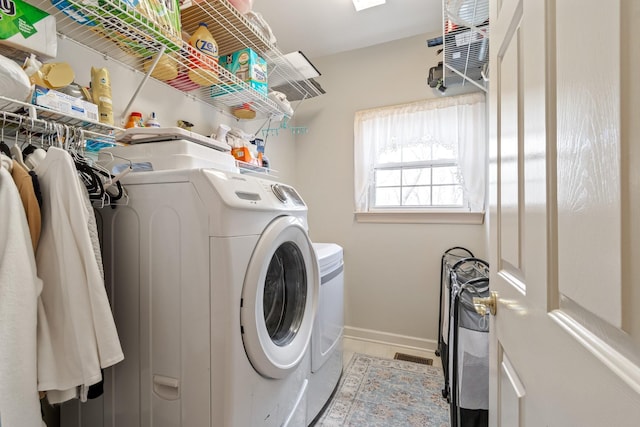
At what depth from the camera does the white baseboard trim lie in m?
2.41

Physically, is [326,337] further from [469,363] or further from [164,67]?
[164,67]

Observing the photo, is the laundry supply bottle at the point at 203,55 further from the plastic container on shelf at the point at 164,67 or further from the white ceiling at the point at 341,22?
the white ceiling at the point at 341,22

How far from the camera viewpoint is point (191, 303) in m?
0.87

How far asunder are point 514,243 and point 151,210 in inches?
41.3

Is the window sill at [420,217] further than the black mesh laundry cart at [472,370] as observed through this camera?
Yes

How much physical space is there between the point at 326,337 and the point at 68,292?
4.20 ft

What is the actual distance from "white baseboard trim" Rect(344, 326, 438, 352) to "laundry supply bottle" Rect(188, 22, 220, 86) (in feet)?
7.68

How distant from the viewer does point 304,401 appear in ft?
4.30

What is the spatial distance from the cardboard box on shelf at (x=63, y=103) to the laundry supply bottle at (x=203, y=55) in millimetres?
525

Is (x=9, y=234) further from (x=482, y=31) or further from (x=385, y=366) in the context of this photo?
(x=385, y=366)

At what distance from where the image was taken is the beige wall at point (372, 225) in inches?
94.7

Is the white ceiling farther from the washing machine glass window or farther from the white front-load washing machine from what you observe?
the washing machine glass window

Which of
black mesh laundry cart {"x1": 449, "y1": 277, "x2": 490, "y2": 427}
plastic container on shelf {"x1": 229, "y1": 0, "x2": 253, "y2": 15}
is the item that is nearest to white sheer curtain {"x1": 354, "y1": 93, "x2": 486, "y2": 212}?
black mesh laundry cart {"x1": 449, "y1": 277, "x2": 490, "y2": 427}

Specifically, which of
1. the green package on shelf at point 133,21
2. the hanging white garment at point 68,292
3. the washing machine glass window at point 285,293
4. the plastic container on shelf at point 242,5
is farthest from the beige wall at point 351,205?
the hanging white garment at point 68,292
